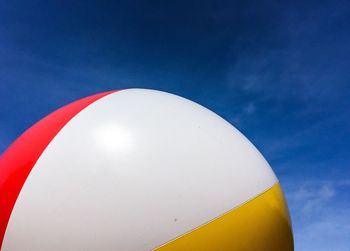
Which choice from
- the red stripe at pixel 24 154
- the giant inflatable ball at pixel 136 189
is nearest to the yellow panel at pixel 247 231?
the giant inflatable ball at pixel 136 189

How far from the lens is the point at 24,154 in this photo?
3.55m

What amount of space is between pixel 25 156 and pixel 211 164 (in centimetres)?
187

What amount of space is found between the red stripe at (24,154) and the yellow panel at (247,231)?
1.46 m

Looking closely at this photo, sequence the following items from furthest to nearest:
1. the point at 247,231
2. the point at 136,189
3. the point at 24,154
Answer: the point at 24,154
the point at 247,231
the point at 136,189

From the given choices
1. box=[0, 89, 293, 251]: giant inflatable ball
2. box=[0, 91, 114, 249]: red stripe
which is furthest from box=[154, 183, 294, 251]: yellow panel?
box=[0, 91, 114, 249]: red stripe

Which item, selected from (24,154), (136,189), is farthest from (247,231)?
(24,154)

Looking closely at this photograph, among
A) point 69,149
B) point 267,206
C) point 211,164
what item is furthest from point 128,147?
point 267,206

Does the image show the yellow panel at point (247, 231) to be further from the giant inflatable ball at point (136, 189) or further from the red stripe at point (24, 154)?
the red stripe at point (24, 154)

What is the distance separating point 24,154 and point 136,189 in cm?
137

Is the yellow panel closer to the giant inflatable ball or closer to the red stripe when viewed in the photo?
the giant inflatable ball

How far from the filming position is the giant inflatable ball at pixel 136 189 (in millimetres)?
2908

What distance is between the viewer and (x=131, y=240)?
2.89 meters

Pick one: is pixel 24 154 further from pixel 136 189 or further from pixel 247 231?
pixel 247 231

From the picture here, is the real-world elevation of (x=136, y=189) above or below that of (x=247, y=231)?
above
